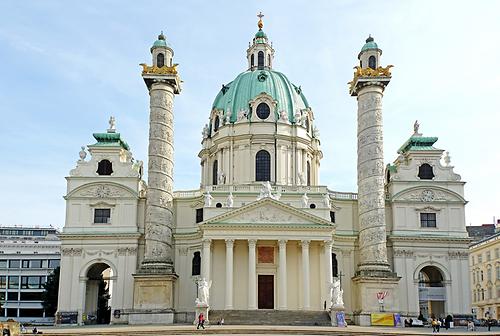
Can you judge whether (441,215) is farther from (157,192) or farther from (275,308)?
(157,192)

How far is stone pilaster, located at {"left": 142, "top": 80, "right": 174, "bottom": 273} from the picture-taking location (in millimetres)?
48188

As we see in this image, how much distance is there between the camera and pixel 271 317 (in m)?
44.0

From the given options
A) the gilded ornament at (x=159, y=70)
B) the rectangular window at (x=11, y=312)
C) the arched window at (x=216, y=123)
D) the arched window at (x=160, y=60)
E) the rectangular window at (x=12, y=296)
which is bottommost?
the rectangular window at (x=11, y=312)

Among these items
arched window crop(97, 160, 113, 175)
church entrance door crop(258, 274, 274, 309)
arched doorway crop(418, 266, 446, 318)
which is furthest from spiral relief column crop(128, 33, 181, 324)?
arched doorway crop(418, 266, 446, 318)

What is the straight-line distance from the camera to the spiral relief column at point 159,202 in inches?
1829

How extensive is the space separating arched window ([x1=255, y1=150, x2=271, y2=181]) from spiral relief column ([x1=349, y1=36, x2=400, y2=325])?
30.5ft

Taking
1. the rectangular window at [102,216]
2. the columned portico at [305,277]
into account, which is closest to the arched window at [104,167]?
the rectangular window at [102,216]

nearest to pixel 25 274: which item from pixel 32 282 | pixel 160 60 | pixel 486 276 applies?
pixel 32 282

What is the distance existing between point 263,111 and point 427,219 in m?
17.6

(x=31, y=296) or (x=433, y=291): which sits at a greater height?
(x=433, y=291)

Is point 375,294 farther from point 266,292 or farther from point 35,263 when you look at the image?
point 35,263

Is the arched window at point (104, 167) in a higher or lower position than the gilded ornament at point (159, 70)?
lower

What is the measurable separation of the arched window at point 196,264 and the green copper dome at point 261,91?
1378cm

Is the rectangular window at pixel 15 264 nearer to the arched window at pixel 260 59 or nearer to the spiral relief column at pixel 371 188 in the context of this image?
the arched window at pixel 260 59
